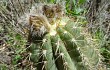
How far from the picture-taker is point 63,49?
174cm

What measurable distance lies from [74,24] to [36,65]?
370 millimetres

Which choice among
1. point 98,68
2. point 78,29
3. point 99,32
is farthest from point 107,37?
point 78,29

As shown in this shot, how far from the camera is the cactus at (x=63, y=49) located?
1.73 metres

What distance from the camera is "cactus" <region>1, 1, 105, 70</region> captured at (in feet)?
5.68

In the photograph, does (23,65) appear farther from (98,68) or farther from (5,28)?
(98,68)

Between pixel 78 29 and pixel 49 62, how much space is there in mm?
290

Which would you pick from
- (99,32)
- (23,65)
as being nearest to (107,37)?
(99,32)

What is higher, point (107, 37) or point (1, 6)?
point (1, 6)

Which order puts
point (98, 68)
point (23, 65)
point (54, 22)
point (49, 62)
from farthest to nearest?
point (23, 65) < point (98, 68) < point (54, 22) < point (49, 62)

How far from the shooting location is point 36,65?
73.8 inches

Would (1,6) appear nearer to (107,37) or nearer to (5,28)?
(5,28)

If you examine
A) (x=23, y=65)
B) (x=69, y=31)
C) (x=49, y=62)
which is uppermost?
(x=69, y=31)

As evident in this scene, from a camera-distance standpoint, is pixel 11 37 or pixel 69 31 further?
pixel 11 37

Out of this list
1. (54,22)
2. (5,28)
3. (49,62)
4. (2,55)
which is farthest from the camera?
(5,28)
